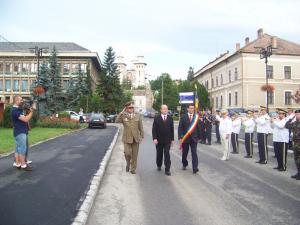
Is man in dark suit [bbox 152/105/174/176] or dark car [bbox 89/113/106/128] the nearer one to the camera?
man in dark suit [bbox 152/105/174/176]

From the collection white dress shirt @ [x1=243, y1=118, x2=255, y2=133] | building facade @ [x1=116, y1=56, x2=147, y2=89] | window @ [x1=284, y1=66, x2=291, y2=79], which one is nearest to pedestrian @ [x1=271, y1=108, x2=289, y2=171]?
white dress shirt @ [x1=243, y1=118, x2=255, y2=133]

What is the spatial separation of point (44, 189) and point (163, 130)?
416 cm

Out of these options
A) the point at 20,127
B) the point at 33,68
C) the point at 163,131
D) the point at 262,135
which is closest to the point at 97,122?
the point at 262,135

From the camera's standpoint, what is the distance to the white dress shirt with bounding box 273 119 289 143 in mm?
12016

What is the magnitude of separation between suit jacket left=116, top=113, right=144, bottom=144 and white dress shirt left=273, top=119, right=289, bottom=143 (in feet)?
13.8

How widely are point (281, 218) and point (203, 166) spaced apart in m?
6.20

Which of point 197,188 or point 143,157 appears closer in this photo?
point 197,188

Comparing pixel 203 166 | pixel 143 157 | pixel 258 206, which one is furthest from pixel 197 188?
pixel 143 157

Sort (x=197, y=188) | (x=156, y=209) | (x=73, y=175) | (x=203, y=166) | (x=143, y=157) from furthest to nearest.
Answer: (x=143, y=157), (x=203, y=166), (x=73, y=175), (x=197, y=188), (x=156, y=209)

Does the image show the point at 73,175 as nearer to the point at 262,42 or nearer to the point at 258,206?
the point at 258,206

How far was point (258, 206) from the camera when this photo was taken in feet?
23.9

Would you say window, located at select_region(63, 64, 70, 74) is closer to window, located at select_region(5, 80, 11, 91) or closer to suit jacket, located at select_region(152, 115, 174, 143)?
window, located at select_region(5, 80, 11, 91)

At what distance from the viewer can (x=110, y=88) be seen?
252 feet

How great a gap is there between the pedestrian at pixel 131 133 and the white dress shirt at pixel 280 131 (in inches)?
165
